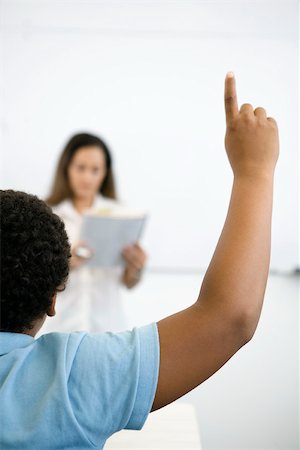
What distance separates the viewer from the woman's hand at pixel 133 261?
196 centimetres

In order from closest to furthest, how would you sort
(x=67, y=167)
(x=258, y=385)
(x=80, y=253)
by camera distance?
(x=80, y=253)
(x=67, y=167)
(x=258, y=385)

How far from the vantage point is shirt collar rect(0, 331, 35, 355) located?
2.03 ft

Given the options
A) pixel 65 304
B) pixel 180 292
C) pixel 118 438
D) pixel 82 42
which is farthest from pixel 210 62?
pixel 118 438

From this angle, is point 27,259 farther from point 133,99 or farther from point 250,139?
point 133,99

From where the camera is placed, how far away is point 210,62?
2623mm

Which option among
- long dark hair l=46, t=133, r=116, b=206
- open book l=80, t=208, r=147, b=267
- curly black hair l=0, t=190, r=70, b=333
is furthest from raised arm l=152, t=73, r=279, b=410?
long dark hair l=46, t=133, r=116, b=206

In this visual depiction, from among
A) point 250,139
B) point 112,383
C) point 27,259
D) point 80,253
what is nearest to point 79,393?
point 112,383

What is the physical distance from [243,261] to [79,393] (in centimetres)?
21

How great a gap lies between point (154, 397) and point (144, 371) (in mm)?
30

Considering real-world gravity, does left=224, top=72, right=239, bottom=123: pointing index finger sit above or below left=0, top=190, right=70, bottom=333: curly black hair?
above

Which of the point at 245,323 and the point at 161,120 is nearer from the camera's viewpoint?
the point at 245,323

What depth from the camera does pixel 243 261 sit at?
1.84ft

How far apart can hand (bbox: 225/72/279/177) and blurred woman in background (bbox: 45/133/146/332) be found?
130cm

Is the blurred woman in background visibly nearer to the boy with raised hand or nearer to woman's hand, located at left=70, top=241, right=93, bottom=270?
woman's hand, located at left=70, top=241, right=93, bottom=270
